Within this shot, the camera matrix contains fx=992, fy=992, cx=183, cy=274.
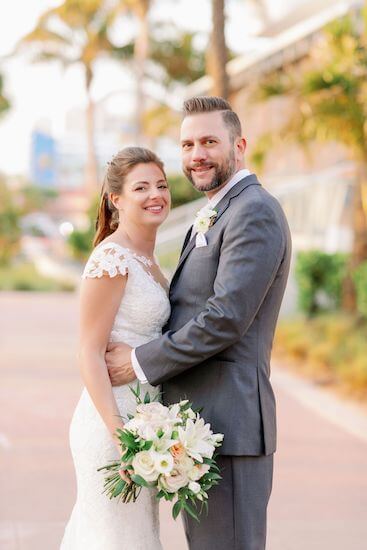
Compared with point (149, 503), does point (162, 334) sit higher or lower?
higher

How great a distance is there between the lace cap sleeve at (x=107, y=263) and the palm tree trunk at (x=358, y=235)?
9154 millimetres

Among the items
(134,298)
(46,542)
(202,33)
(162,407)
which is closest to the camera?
(162,407)

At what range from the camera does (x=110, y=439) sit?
371 cm

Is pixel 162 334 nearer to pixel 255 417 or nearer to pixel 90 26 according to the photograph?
pixel 255 417

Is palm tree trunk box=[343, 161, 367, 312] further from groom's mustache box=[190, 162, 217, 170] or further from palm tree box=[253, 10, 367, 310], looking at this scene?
groom's mustache box=[190, 162, 217, 170]

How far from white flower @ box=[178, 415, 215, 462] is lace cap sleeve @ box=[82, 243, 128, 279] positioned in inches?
25.1

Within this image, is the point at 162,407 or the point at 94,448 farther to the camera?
the point at 94,448

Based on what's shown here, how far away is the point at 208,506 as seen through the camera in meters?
3.52

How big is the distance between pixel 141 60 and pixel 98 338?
28123mm

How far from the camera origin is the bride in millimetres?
3602

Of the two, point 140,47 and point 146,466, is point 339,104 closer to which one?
point 146,466

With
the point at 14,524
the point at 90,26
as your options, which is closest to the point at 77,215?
the point at 90,26

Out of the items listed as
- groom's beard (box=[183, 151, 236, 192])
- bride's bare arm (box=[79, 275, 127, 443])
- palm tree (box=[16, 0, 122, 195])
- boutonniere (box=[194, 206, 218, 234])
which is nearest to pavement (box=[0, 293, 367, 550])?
bride's bare arm (box=[79, 275, 127, 443])

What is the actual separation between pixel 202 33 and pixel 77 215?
53876 millimetres
